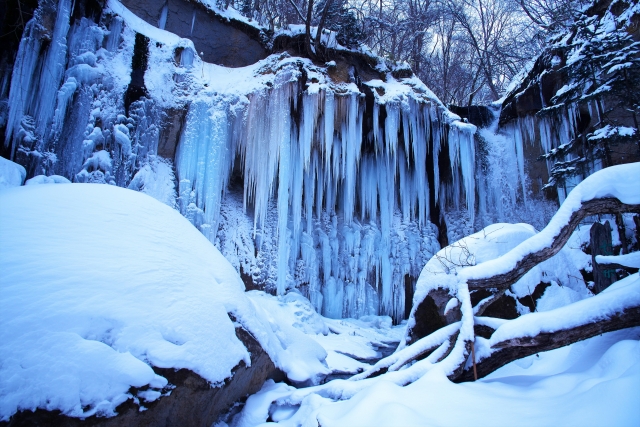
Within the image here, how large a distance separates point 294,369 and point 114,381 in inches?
93.8

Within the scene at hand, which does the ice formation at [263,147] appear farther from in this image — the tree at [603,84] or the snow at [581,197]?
the snow at [581,197]

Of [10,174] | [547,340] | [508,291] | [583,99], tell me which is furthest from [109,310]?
[583,99]

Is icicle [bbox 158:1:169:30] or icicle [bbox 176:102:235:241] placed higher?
icicle [bbox 158:1:169:30]

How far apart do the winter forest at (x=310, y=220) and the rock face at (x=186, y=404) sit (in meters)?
0.02

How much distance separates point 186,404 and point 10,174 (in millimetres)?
4035

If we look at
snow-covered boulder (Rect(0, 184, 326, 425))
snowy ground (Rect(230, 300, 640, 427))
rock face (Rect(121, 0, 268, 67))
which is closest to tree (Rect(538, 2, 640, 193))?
snowy ground (Rect(230, 300, 640, 427))

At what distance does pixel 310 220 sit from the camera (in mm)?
9406

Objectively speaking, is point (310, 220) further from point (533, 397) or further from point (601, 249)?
point (533, 397)

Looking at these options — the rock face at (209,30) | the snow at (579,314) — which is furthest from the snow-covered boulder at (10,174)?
the rock face at (209,30)

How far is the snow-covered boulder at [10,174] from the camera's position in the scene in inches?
173

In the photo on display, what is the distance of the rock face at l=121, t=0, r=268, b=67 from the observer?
9164 mm

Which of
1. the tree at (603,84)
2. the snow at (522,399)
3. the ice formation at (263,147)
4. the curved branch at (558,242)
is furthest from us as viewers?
the ice formation at (263,147)

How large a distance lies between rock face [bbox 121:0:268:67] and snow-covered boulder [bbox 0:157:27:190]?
19.1 feet

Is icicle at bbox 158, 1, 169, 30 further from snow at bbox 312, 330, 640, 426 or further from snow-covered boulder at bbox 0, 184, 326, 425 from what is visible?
snow at bbox 312, 330, 640, 426
